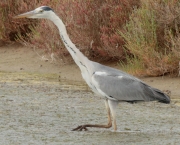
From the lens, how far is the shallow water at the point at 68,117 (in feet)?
22.9

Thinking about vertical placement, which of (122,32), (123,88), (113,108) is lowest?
(122,32)

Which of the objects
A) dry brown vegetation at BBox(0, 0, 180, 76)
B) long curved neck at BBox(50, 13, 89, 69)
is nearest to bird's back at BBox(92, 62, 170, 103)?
long curved neck at BBox(50, 13, 89, 69)

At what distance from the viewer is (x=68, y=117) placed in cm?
818

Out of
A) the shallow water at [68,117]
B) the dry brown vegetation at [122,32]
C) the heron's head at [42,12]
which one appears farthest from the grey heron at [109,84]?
the dry brown vegetation at [122,32]

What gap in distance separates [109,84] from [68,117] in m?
0.93

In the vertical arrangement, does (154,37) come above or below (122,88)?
below

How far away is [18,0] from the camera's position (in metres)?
14.0

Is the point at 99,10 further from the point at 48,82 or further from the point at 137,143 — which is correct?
the point at 137,143

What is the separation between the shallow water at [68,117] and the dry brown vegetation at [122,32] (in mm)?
1102

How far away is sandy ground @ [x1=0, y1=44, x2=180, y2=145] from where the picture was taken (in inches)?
276

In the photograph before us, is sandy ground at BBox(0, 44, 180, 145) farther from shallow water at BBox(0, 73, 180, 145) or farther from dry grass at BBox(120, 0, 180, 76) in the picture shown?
dry grass at BBox(120, 0, 180, 76)

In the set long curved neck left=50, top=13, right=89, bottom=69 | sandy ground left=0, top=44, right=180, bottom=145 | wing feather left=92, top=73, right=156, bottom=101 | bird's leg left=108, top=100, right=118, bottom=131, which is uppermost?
long curved neck left=50, top=13, right=89, bottom=69

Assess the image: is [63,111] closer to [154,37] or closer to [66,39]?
[66,39]

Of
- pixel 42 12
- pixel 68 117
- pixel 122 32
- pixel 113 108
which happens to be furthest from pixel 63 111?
pixel 122 32
